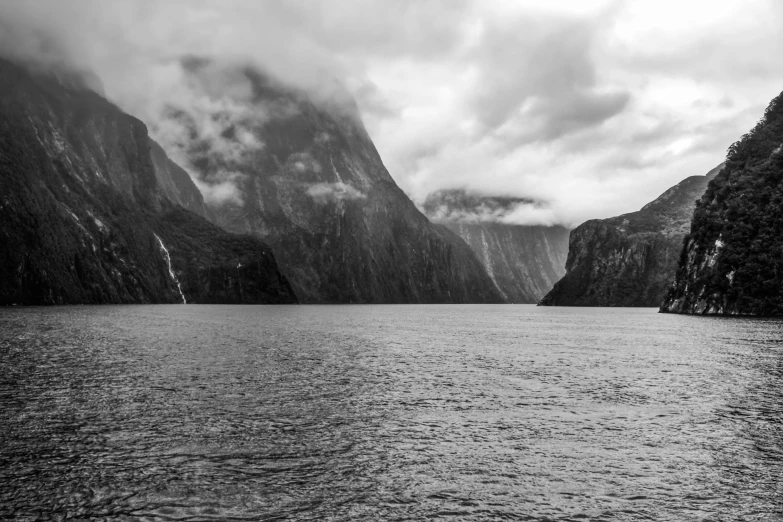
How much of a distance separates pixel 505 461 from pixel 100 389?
26.1 meters

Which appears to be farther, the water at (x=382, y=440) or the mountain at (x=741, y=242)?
the mountain at (x=741, y=242)

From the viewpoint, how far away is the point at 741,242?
6284 inches

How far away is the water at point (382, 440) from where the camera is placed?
18.1 m

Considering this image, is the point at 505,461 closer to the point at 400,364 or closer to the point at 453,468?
the point at 453,468

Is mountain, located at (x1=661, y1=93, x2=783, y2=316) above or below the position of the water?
above

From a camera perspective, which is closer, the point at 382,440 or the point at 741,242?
the point at 382,440

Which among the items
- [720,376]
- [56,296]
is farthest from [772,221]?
[56,296]

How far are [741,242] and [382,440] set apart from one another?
166260 mm

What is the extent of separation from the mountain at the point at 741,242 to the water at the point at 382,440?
118 metres

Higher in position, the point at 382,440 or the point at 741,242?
the point at 741,242

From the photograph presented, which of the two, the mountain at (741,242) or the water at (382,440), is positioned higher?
the mountain at (741,242)

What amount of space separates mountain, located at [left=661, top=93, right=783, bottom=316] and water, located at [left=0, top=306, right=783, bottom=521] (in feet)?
386

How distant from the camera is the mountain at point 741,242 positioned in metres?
150

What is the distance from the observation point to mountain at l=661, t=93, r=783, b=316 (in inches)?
5925
